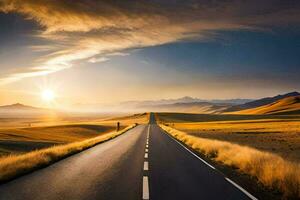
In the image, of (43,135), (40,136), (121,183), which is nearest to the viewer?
(121,183)

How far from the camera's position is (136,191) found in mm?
7809

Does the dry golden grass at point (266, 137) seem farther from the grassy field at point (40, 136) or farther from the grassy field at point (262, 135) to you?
the grassy field at point (40, 136)

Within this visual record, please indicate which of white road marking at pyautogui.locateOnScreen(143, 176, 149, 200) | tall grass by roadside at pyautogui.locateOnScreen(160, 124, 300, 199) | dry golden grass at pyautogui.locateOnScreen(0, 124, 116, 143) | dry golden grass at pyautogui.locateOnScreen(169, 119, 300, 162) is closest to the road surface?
white road marking at pyautogui.locateOnScreen(143, 176, 149, 200)

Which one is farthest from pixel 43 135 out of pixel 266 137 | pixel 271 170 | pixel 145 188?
pixel 271 170

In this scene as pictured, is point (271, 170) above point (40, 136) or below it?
above

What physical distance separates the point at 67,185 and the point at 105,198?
187cm

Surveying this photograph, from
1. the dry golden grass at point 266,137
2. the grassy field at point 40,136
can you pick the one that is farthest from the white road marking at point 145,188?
the grassy field at point 40,136

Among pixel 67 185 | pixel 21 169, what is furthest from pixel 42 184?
pixel 21 169

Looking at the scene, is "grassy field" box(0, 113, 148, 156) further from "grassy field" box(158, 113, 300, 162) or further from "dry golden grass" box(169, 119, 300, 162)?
"dry golden grass" box(169, 119, 300, 162)

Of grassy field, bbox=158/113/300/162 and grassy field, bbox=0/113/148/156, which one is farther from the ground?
grassy field, bbox=158/113/300/162

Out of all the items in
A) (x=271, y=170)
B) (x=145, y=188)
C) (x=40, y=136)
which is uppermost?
(x=271, y=170)

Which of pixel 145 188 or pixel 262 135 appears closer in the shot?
pixel 145 188

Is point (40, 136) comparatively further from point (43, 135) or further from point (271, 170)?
point (271, 170)

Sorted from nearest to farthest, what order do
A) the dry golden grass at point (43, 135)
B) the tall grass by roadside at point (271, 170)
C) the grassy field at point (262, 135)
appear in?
the tall grass by roadside at point (271, 170), the grassy field at point (262, 135), the dry golden grass at point (43, 135)
